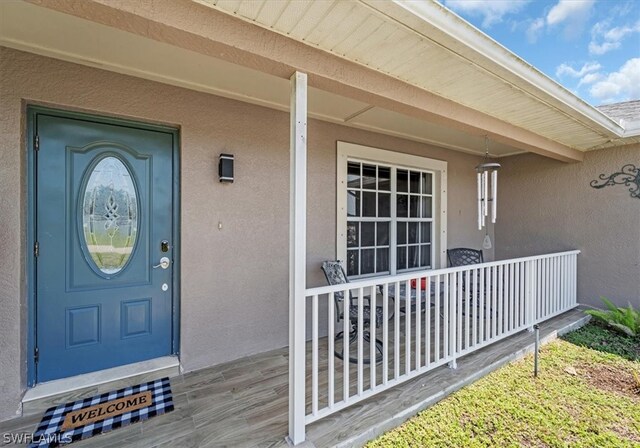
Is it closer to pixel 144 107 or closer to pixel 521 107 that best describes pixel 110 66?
pixel 144 107

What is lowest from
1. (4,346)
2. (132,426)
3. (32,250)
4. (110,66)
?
(132,426)

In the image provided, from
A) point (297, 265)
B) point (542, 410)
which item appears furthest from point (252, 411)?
point (542, 410)

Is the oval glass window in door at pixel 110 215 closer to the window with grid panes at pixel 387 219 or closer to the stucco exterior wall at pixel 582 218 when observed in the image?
the window with grid panes at pixel 387 219

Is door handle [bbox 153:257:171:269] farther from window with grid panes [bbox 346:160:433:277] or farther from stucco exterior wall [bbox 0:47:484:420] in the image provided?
window with grid panes [bbox 346:160:433:277]

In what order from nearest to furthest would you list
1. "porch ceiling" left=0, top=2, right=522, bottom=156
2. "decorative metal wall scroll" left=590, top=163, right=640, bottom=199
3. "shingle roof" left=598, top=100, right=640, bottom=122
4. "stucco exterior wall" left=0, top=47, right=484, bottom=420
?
"porch ceiling" left=0, top=2, right=522, bottom=156
"stucco exterior wall" left=0, top=47, right=484, bottom=420
"shingle roof" left=598, top=100, right=640, bottom=122
"decorative metal wall scroll" left=590, top=163, right=640, bottom=199

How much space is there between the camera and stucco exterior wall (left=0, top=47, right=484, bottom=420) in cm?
203

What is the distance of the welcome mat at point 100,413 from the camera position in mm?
1861

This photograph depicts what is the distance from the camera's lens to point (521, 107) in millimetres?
2775

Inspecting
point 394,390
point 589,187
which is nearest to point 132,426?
point 394,390

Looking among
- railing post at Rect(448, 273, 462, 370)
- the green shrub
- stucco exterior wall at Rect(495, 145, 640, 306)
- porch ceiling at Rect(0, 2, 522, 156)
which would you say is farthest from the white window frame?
the green shrub

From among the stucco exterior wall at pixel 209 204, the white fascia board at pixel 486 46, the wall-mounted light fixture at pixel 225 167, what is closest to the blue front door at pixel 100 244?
the stucco exterior wall at pixel 209 204

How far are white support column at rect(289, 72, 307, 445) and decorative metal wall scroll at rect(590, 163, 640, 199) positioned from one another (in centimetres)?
501

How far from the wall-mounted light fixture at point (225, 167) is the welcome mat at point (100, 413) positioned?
6.38 feet

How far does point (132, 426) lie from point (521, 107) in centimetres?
431
